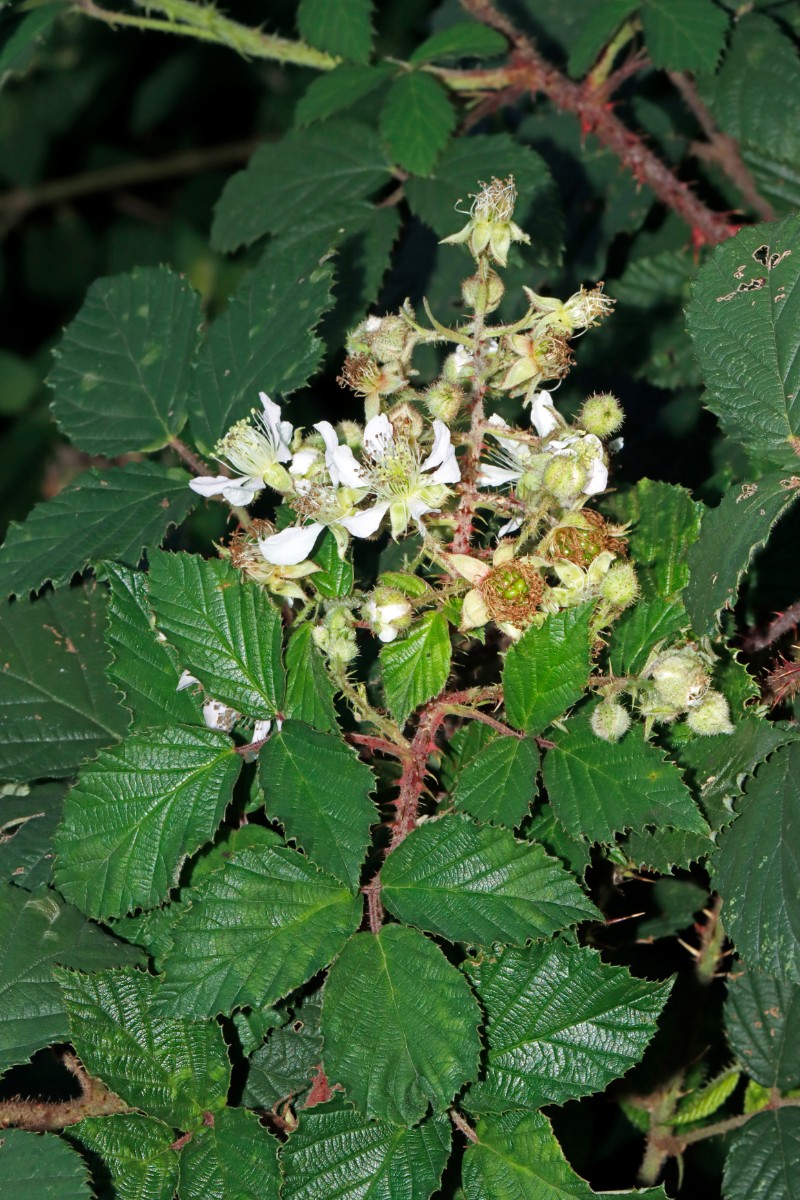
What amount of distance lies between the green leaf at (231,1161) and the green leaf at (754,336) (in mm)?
973

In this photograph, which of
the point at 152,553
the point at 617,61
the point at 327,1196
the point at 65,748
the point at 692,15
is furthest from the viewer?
the point at 617,61

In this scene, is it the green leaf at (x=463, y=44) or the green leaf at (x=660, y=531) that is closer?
the green leaf at (x=660, y=531)

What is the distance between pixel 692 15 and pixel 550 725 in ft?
4.81

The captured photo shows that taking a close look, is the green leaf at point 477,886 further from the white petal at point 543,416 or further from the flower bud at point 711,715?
the white petal at point 543,416

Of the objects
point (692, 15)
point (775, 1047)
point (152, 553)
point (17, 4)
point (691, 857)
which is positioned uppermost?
point (692, 15)

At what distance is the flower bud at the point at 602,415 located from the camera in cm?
140

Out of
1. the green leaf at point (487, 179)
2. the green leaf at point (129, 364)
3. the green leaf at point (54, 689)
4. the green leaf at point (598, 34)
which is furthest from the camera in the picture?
the green leaf at point (598, 34)

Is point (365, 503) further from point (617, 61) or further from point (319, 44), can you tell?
point (617, 61)

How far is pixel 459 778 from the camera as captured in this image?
1.37 metres

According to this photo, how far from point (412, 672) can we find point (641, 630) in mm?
298

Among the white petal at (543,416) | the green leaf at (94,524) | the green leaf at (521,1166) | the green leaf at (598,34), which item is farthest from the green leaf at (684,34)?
the green leaf at (521,1166)

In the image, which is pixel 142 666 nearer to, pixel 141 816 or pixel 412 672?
pixel 141 816

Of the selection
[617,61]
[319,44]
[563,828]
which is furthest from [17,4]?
[563,828]

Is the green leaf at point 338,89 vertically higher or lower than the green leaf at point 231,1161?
higher
